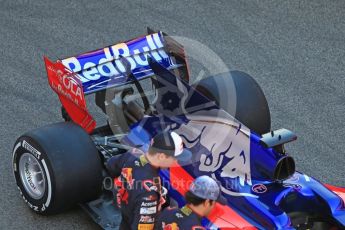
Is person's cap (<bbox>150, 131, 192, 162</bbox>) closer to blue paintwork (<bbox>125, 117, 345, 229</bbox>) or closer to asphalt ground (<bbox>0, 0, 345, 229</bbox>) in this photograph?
blue paintwork (<bbox>125, 117, 345, 229</bbox>)

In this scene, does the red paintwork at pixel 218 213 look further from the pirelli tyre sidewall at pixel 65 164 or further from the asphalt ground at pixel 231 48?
the asphalt ground at pixel 231 48

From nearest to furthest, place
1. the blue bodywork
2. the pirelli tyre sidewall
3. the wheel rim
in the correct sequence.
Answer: the blue bodywork
the pirelli tyre sidewall
the wheel rim

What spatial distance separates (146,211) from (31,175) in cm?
206

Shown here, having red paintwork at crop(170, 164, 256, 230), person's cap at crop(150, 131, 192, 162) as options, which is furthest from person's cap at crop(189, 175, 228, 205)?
red paintwork at crop(170, 164, 256, 230)

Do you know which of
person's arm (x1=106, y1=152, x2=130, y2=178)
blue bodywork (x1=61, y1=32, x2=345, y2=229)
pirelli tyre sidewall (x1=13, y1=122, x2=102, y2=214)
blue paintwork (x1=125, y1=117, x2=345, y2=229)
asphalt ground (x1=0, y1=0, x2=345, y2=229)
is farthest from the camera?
asphalt ground (x1=0, y1=0, x2=345, y2=229)

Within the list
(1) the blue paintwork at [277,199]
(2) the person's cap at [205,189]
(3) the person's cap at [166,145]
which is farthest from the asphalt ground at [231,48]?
(2) the person's cap at [205,189]

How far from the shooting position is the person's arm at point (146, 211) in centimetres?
614

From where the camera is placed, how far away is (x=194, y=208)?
5.71m

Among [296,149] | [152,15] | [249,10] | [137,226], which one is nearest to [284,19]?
[249,10]

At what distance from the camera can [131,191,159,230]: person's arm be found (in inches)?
242

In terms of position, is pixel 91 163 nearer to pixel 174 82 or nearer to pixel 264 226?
pixel 174 82

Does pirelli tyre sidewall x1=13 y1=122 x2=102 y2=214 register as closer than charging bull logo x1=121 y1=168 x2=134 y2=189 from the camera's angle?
No

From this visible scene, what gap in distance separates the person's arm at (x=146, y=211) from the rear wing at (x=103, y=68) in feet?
6.13

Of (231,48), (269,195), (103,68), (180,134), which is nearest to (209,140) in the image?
(180,134)
